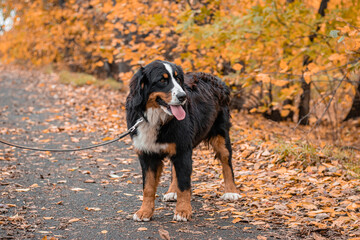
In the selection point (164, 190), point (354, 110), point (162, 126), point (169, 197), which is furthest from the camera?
point (354, 110)

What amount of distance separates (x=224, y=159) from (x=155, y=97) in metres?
1.60

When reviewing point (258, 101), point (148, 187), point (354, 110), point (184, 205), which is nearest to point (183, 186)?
point (184, 205)

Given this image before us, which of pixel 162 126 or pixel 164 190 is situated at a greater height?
pixel 162 126

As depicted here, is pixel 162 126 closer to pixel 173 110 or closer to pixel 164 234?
pixel 173 110

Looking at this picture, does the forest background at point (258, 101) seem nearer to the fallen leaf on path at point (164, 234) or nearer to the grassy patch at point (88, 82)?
the grassy patch at point (88, 82)

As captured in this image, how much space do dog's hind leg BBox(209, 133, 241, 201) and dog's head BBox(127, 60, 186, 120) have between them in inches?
53.6

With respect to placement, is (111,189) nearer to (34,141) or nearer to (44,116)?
(34,141)

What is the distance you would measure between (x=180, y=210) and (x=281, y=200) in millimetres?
1376

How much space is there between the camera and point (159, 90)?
374 centimetres

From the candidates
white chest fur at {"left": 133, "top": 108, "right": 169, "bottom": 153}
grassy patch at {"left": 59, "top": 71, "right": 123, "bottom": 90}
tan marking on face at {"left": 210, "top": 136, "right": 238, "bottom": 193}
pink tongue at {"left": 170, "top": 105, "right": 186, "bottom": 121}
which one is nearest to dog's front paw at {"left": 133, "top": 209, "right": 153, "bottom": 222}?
white chest fur at {"left": 133, "top": 108, "right": 169, "bottom": 153}

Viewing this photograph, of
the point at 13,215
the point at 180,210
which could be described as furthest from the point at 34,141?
the point at 180,210

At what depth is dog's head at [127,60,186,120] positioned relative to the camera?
369cm

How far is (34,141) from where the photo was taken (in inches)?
309

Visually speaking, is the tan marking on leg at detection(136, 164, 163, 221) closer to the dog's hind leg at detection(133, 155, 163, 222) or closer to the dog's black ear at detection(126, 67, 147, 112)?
the dog's hind leg at detection(133, 155, 163, 222)
